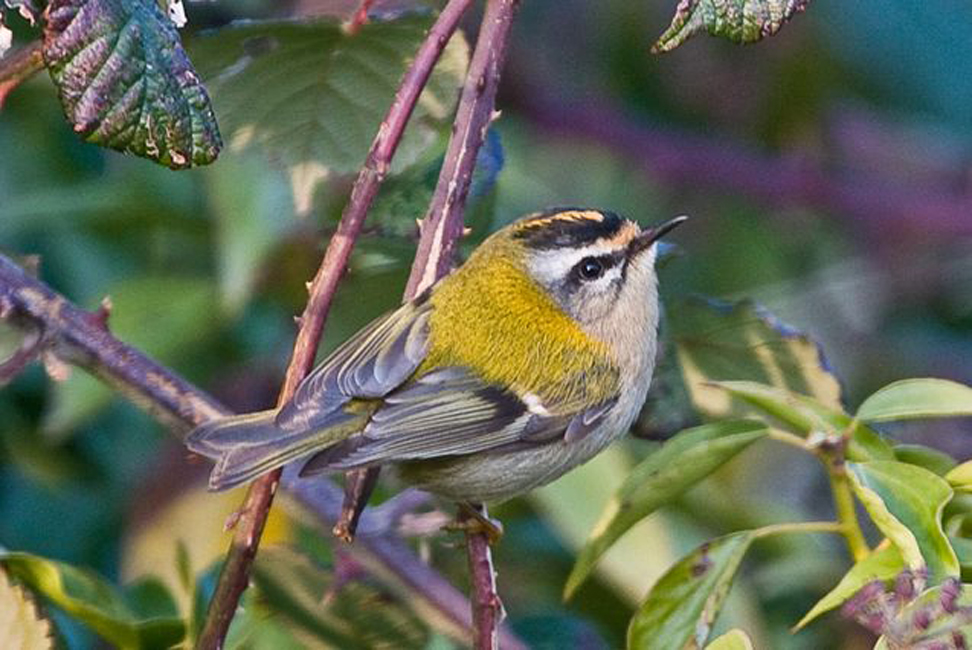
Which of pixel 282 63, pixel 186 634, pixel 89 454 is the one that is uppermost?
pixel 282 63

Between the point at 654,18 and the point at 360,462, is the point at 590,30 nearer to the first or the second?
the point at 654,18

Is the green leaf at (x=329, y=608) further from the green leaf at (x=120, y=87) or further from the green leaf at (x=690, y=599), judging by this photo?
the green leaf at (x=120, y=87)

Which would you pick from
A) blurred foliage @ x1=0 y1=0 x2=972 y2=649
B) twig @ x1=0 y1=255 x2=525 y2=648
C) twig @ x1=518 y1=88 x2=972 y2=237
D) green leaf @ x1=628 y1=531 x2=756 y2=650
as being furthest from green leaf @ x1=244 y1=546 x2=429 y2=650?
twig @ x1=518 y1=88 x2=972 y2=237

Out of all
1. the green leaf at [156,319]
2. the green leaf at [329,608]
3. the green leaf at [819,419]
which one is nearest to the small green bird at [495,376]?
the green leaf at [329,608]

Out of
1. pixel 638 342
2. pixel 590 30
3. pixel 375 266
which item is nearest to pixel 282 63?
pixel 375 266

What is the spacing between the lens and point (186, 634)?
207 centimetres

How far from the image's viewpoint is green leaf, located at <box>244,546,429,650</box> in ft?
7.11

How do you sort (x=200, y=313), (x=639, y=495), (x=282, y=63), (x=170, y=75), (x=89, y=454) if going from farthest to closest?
(x=89, y=454)
(x=200, y=313)
(x=282, y=63)
(x=639, y=495)
(x=170, y=75)

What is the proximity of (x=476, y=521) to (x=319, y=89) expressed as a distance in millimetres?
614

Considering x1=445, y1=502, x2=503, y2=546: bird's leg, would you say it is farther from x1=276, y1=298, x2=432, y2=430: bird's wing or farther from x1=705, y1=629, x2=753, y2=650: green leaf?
x1=705, y1=629, x2=753, y2=650: green leaf

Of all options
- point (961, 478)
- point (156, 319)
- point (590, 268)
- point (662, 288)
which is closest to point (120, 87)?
point (961, 478)

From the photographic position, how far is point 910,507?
1.75 meters

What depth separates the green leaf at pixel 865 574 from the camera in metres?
1.67

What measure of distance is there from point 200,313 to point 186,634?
1.11m
